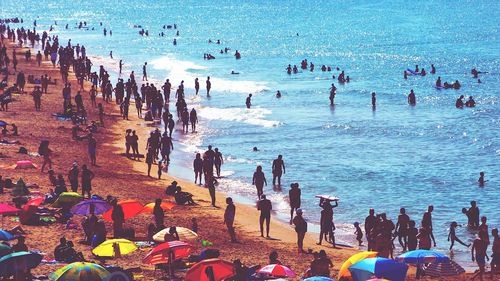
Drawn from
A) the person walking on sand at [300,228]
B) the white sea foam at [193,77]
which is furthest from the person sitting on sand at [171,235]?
the white sea foam at [193,77]

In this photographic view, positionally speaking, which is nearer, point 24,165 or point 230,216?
point 230,216

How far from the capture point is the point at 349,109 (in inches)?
1902

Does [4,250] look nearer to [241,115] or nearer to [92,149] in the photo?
[92,149]

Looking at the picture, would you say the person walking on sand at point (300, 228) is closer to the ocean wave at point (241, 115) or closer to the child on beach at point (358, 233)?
the child on beach at point (358, 233)

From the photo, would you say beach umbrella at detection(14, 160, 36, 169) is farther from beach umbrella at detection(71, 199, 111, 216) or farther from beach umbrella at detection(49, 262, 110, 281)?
beach umbrella at detection(49, 262, 110, 281)

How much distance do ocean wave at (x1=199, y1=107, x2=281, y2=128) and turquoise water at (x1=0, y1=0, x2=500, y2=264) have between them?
0.21 ft

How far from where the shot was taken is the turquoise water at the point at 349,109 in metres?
28.6

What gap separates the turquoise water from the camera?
28.6 metres

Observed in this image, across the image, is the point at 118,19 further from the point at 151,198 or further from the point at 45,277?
the point at 45,277

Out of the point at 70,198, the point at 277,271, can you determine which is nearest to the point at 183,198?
the point at 70,198

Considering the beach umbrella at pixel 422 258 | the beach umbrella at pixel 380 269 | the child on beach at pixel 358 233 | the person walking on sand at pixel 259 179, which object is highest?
the beach umbrella at pixel 380 269

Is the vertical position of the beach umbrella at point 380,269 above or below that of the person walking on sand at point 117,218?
above

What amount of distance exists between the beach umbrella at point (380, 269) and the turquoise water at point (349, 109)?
7.29 meters

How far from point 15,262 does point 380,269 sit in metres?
6.15
